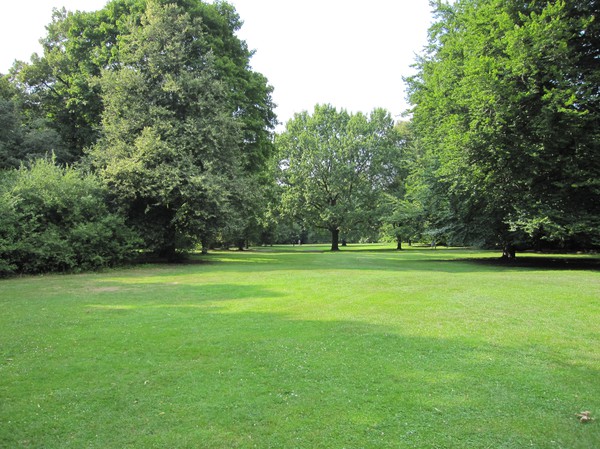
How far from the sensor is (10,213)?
17438mm

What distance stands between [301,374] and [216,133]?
68.5ft

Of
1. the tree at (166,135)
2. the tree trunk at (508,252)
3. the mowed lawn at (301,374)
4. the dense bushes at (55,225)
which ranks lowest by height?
the mowed lawn at (301,374)

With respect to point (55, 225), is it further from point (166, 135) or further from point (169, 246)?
point (169, 246)

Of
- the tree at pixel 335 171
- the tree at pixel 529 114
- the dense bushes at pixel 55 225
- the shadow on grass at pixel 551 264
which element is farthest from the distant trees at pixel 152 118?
the tree at pixel 335 171

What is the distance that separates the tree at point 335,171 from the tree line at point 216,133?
1531 centimetres

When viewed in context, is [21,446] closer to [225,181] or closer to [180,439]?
[180,439]

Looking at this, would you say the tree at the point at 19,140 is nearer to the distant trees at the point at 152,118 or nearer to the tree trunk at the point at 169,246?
the distant trees at the point at 152,118

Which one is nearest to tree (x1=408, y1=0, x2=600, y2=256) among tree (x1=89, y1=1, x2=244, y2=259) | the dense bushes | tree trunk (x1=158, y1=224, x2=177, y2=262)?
tree (x1=89, y1=1, x2=244, y2=259)

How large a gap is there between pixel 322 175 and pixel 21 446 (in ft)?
159

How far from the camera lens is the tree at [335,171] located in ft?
164

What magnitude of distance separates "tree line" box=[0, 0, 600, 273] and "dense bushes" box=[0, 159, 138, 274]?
78 mm

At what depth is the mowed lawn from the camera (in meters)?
4.02

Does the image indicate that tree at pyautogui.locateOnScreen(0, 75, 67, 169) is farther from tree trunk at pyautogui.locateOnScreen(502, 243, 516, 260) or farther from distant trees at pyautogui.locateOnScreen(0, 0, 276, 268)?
tree trunk at pyautogui.locateOnScreen(502, 243, 516, 260)

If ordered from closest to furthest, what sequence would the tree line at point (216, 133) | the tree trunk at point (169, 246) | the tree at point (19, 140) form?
the tree line at point (216, 133) → the tree trunk at point (169, 246) → the tree at point (19, 140)
